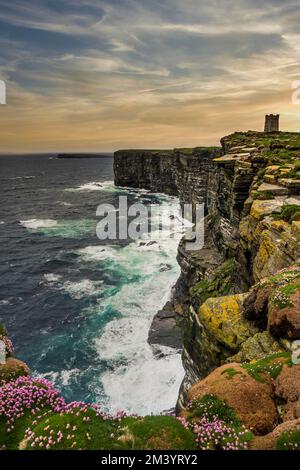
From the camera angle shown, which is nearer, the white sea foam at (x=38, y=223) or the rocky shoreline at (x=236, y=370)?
the rocky shoreline at (x=236, y=370)

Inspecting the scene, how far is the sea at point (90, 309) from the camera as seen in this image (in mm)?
31844

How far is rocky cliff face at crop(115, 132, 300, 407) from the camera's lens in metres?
16.3

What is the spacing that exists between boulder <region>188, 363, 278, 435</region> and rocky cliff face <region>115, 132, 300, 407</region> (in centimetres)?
263

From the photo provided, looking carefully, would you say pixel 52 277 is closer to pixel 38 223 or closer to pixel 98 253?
pixel 98 253

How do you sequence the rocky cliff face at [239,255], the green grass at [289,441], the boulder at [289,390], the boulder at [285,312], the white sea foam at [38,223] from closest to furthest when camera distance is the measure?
the green grass at [289,441] < the boulder at [289,390] < the boulder at [285,312] < the rocky cliff face at [239,255] < the white sea foam at [38,223]

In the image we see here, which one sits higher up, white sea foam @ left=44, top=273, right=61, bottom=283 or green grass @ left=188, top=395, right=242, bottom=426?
green grass @ left=188, top=395, right=242, bottom=426

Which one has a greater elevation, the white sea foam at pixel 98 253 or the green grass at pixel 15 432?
the green grass at pixel 15 432

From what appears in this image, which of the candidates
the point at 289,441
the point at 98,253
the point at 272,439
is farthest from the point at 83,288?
the point at 289,441

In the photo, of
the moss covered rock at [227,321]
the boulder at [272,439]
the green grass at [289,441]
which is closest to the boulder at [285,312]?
the moss covered rock at [227,321]

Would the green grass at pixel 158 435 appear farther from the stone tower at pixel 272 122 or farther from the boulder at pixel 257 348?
the stone tower at pixel 272 122

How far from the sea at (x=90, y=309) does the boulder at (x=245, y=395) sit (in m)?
2.69

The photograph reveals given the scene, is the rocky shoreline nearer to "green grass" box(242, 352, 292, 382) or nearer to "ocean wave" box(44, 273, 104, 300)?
"green grass" box(242, 352, 292, 382)

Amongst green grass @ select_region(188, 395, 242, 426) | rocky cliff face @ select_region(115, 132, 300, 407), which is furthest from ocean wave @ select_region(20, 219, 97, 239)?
green grass @ select_region(188, 395, 242, 426)

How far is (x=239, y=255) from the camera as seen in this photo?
2720 cm
